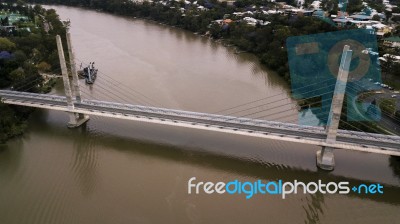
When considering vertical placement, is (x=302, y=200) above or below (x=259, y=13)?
below

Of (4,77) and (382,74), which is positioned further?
(382,74)

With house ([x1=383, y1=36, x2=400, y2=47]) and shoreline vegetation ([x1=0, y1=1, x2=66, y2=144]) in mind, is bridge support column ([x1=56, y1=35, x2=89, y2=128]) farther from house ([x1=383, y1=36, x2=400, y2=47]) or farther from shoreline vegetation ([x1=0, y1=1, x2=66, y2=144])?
house ([x1=383, y1=36, x2=400, y2=47])

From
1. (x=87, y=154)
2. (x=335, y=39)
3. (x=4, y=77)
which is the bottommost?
(x=87, y=154)

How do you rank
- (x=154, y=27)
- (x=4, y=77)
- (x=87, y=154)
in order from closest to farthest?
(x=87, y=154)
(x=4, y=77)
(x=154, y=27)

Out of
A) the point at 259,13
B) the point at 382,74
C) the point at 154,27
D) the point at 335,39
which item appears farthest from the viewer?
the point at 154,27

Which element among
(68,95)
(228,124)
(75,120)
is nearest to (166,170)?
(228,124)

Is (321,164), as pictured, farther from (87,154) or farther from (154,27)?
(154,27)

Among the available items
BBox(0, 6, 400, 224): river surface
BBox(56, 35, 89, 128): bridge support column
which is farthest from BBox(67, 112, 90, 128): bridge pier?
BBox(0, 6, 400, 224): river surface

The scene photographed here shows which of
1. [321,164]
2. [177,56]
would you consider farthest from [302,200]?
[177,56]
